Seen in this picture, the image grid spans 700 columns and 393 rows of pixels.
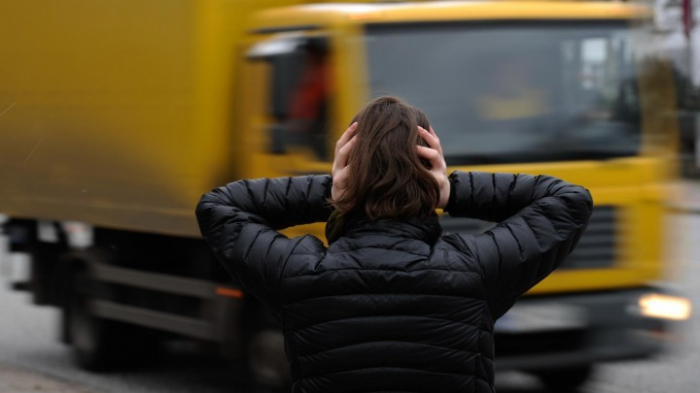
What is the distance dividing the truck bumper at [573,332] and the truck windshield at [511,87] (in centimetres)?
78

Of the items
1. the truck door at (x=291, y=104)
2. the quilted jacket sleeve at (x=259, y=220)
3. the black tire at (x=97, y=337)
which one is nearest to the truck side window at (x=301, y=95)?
the truck door at (x=291, y=104)

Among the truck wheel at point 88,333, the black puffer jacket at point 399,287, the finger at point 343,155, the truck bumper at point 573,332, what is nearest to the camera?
the black puffer jacket at point 399,287

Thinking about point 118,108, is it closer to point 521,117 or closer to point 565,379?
point 521,117

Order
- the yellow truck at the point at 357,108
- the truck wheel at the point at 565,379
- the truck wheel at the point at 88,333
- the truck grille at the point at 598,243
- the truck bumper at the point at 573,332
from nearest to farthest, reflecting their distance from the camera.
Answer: the truck bumper at the point at 573,332, the yellow truck at the point at 357,108, the truck grille at the point at 598,243, the truck wheel at the point at 565,379, the truck wheel at the point at 88,333

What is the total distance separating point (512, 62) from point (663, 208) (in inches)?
45.4

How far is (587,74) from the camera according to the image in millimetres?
8016

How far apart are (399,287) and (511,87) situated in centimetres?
537

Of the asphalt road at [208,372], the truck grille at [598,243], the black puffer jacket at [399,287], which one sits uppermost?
the black puffer jacket at [399,287]

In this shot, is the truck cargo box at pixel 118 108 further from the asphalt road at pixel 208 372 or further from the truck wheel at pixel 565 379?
the truck wheel at pixel 565 379

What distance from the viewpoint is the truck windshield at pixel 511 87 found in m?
7.69

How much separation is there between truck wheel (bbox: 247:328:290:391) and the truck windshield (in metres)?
1.37

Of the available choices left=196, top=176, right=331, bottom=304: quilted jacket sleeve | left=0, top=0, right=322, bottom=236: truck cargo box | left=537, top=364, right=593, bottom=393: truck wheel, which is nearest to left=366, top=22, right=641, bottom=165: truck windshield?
left=0, top=0, right=322, bottom=236: truck cargo box

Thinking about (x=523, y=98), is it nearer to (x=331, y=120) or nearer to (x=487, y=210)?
(x=331, y=120)

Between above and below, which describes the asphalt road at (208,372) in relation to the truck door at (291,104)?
below
